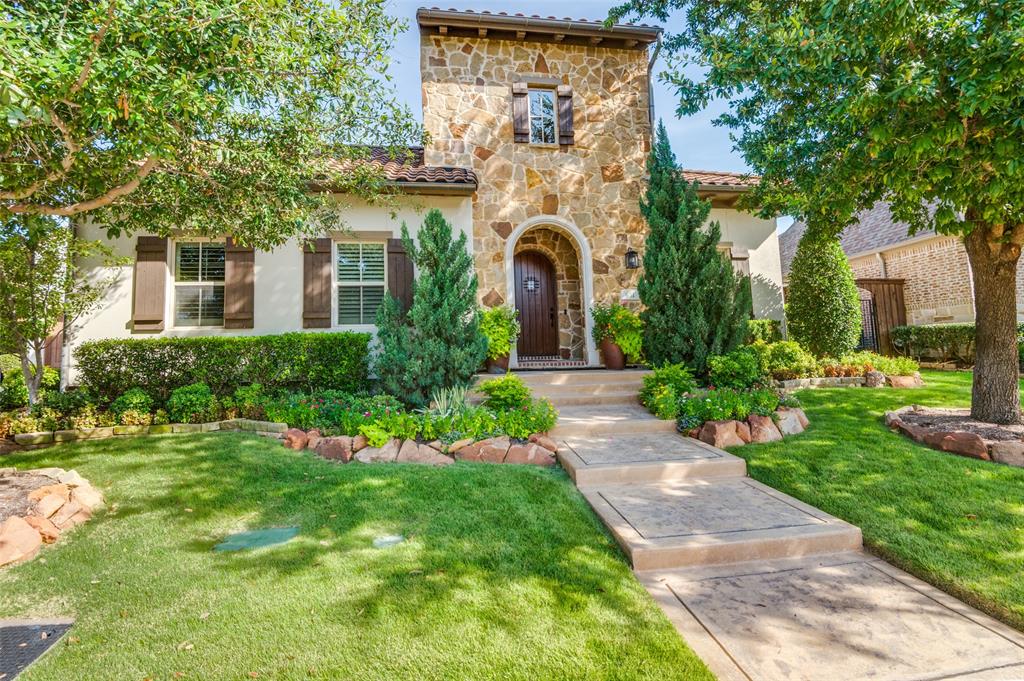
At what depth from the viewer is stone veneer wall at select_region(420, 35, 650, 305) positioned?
8.30m

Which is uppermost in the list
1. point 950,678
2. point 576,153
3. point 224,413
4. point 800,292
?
point 576,153

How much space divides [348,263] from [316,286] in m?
0.69

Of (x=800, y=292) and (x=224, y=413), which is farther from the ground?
(x=800, y=292)

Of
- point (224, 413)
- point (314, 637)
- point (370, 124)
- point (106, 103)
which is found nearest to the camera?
point (314, 637)

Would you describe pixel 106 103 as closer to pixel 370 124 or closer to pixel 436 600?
pixel 370 124

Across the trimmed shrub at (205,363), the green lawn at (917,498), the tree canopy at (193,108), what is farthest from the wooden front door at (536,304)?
the green lawn at (917,498)

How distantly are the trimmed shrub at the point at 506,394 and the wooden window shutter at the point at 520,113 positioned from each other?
5248 millimetres

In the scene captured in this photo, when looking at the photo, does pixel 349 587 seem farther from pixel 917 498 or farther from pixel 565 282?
pixel 565 282

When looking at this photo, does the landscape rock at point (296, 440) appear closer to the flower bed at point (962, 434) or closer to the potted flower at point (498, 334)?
the potted flower at point (498, 334)

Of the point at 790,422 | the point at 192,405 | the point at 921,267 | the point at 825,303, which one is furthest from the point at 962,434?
the point at 921,267

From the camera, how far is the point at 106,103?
2.77 metres

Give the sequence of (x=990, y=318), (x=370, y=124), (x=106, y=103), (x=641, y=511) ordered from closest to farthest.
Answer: (x=106, y=103)
(x=641, y=511)
(x=990, y=318)
(x=370, y=124)

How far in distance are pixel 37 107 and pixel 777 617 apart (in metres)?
4.47

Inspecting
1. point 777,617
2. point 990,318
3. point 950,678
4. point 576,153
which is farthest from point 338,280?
point 990,318
